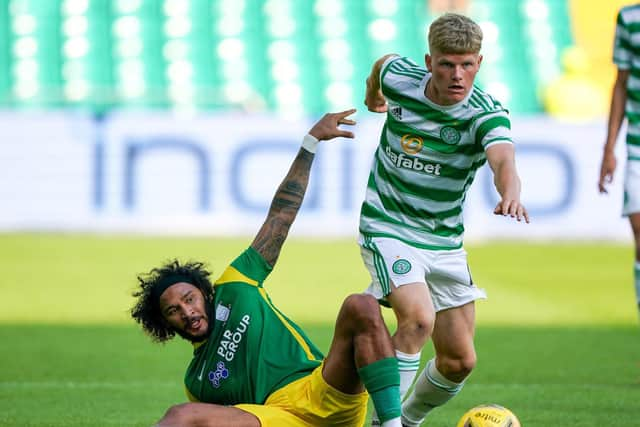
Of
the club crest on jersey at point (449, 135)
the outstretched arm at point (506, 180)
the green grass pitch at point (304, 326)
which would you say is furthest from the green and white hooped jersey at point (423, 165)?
the green grass pitch at point (304, 326)

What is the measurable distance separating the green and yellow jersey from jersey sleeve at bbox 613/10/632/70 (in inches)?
92.8

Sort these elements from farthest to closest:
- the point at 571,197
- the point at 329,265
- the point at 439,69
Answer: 1. the point at 571,197
2. the point at 329,265
3. the point at 439,69

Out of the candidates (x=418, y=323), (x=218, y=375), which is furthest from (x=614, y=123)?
(x=218, y=375)

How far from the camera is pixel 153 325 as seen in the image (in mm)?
5348

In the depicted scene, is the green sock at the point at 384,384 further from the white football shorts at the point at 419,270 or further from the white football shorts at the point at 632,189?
the white football shorts at the point at 632,189

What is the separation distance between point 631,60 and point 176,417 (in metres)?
3.18

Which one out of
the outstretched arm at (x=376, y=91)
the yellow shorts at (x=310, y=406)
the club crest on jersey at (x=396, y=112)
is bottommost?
the yellow shorts at (x=310, y=406)

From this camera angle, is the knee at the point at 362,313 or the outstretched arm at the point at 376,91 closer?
the knee at the point at 362,313

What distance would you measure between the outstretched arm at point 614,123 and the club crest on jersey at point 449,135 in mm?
1294

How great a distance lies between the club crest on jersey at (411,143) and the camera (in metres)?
5.43

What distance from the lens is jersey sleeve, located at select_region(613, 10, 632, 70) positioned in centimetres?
639

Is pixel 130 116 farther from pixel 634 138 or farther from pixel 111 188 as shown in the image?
pixel 634 138

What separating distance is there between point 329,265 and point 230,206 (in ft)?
8.47

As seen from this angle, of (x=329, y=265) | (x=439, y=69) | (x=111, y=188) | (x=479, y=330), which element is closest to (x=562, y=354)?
(x=479, y=330)
